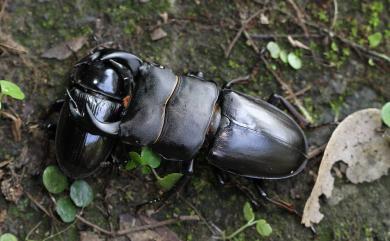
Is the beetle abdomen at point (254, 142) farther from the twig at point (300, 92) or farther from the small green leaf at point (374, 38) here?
the small green leaf at point (374, 38)

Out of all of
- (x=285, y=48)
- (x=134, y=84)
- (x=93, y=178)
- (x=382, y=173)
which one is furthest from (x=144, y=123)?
(x=382, y=173)

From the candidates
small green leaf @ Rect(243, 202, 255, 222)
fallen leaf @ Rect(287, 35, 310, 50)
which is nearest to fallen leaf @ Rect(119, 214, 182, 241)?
small green leaf @ Rect(243, 202, 255, 222)

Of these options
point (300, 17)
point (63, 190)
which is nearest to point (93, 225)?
point (63, 190)

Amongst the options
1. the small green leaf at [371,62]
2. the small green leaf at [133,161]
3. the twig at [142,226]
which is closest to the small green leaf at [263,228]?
the twig at [142,226]

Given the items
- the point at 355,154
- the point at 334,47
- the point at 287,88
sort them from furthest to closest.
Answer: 1. the point at 334,47
2. the point at 287,88
3. the point at 355,154

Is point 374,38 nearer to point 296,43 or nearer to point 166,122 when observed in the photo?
point 296,43
